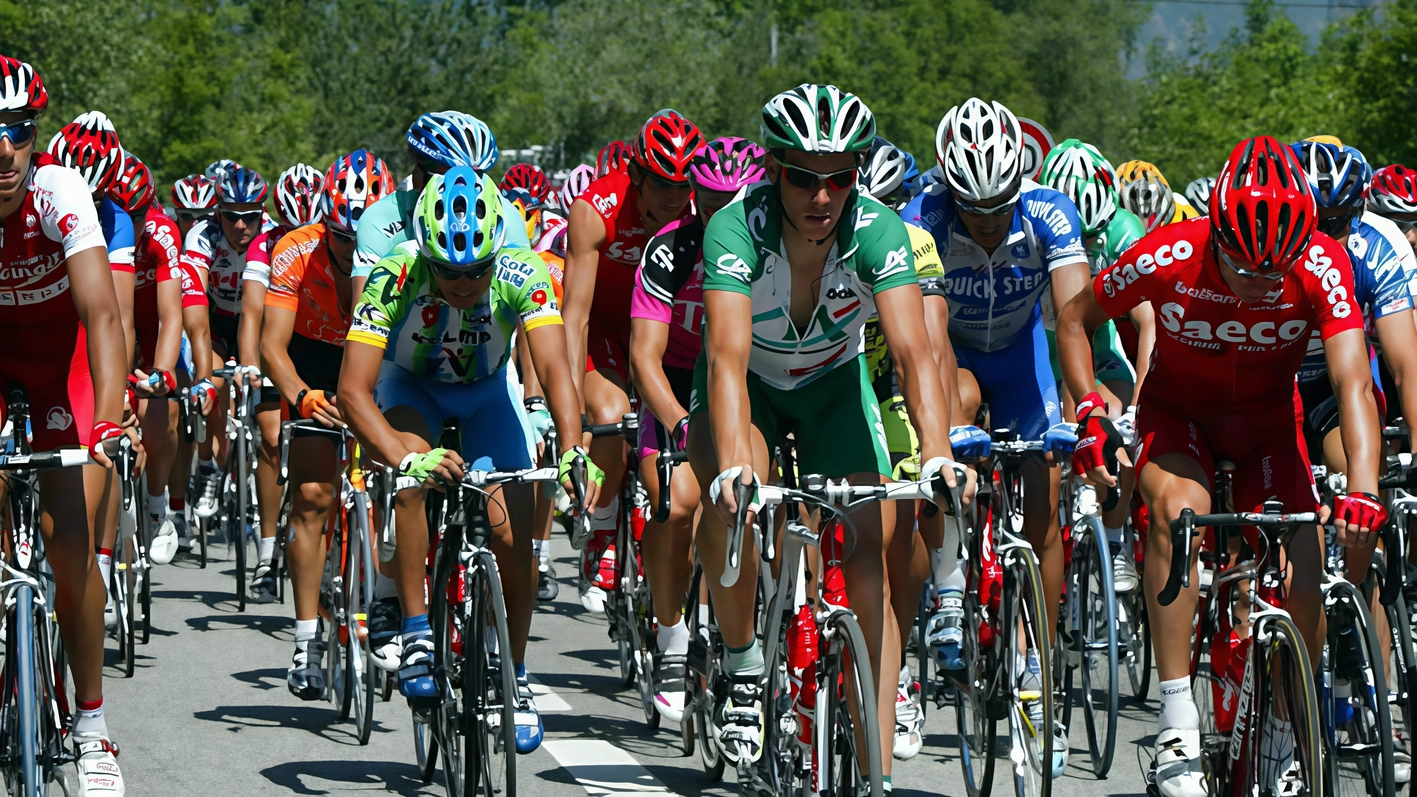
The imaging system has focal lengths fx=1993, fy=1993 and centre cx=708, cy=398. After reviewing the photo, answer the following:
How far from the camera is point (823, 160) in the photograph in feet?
19.3

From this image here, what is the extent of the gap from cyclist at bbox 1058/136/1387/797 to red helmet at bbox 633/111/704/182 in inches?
106

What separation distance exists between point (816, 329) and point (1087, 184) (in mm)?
4141

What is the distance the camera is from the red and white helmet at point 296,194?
10828mm

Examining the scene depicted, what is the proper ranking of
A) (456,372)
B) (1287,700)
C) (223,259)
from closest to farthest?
(1287,700) → (456,372) → (223,259)

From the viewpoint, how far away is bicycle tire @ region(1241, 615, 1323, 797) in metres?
5.57

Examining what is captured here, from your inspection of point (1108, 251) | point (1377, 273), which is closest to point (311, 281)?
point (1108, 251)

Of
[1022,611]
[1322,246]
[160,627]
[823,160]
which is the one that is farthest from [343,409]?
[160,627]

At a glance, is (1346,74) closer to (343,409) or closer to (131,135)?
(131,135)

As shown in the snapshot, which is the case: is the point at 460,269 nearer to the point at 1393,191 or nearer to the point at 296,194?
the point at 296,194

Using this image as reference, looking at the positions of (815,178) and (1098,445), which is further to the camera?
(1098,445)

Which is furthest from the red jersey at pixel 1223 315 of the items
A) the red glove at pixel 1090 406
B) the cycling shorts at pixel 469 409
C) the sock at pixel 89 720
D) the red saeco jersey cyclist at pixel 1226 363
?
the sock at pixel 89 720

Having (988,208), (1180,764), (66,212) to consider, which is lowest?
(1180,764)

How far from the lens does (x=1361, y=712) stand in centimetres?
630

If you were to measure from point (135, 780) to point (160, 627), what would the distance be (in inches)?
151
